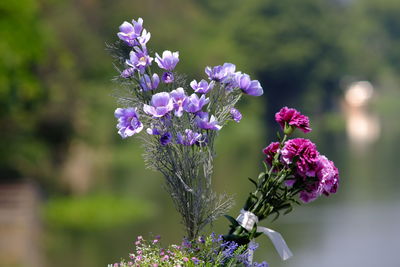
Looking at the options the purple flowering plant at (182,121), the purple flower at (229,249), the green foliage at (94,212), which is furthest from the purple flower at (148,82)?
the green foliage at (94,212)

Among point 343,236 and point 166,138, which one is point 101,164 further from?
point 166,138

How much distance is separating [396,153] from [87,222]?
72.1ft

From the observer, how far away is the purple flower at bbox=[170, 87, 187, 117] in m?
3.13

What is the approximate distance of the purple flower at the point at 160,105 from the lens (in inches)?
123

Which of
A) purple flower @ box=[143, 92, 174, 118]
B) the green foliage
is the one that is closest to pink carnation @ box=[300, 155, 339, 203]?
purple flower @ box=[143, 92, 174, 118]

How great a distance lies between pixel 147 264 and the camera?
10.4 feet

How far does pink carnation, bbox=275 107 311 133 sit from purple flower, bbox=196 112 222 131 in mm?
229

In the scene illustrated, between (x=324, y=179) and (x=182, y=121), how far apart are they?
511mm

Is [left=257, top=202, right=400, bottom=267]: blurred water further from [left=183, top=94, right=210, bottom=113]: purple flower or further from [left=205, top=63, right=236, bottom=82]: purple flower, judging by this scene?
[left=183, top=94, right=210, bottom=113]: purple flower

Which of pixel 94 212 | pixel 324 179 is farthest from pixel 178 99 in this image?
pixel 94 212

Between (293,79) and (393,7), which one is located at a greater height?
(393,7)

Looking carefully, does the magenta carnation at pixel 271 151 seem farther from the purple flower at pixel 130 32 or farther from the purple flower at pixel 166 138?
the purple flower at pixel 130 32

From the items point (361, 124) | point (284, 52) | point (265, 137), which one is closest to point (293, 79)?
point (284, 52)

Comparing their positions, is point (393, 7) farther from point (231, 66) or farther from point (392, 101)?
point (231, 66)
